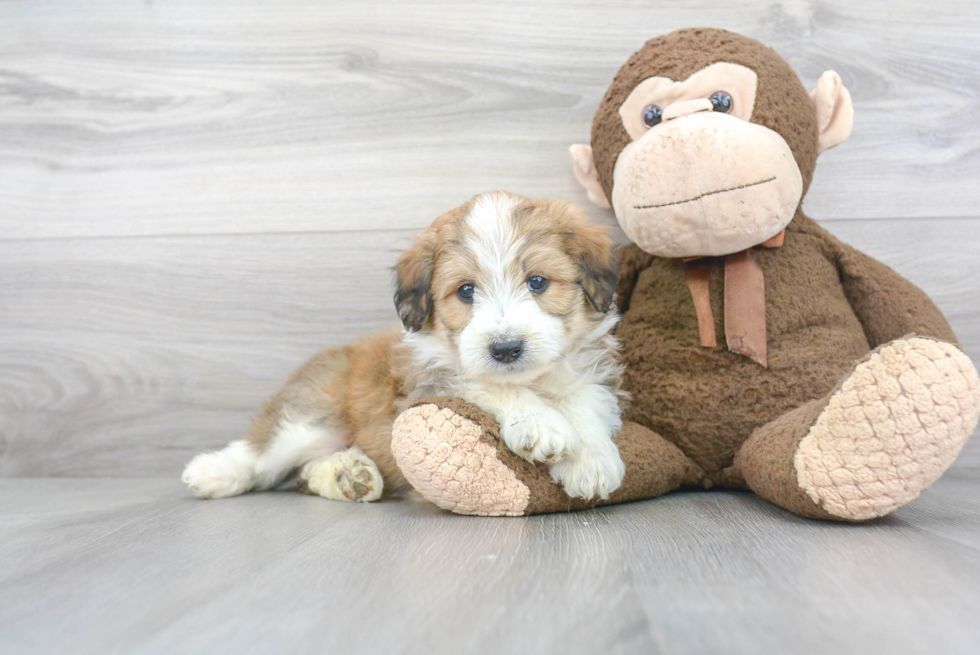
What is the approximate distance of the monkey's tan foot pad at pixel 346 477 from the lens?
1.90 m

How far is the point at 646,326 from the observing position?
192cm

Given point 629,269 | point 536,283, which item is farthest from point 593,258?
point 629,269

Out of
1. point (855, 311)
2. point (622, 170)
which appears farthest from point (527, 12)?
point (855, 311)

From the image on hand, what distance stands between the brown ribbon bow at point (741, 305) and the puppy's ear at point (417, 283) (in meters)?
0.69

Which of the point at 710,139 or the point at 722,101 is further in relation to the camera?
the point at 722,101

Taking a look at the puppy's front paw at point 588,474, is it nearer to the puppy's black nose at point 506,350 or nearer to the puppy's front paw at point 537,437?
the puppy's front paw at point 537,437

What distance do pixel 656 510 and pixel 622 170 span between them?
83 cm

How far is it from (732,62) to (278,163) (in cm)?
153

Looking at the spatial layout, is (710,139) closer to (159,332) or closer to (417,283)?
(417,283)

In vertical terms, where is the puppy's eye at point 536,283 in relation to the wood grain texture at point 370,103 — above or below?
below

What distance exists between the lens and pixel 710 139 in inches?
64.0

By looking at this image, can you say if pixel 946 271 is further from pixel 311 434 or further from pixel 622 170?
pixel 311 434

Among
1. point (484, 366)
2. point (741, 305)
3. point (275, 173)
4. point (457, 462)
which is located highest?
point (275, 173)

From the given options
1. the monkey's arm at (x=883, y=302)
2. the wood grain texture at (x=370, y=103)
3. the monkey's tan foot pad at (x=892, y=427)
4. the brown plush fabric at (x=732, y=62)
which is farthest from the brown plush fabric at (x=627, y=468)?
the wood grain texture at (x=370, y=103)
